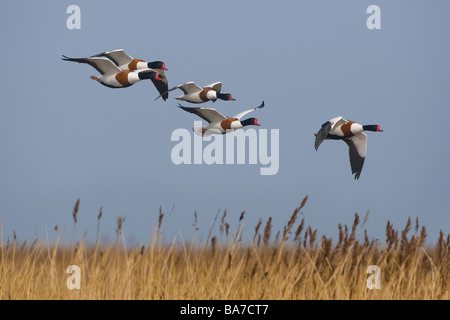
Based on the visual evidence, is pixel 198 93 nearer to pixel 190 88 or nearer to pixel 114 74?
pixel 190 88

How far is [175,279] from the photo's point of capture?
5.05 m

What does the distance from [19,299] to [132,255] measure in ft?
3.36

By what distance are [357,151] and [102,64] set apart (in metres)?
4.54

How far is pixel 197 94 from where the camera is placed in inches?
375

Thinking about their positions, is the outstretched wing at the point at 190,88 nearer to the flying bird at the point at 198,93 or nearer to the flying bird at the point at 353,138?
the flying bird at the point at 198,93

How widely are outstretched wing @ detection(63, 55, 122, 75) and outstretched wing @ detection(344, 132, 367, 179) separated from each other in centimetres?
425

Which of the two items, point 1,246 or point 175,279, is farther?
point 1,246

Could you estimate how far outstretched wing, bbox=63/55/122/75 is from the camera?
8438 millimetres

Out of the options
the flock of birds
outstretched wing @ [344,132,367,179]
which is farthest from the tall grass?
outstretched wing @ [344,132,367,179]

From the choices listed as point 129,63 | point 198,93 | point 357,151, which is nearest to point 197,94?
point 198,93

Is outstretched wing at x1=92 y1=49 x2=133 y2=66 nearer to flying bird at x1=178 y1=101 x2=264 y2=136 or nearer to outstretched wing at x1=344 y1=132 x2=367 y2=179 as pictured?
flying bird at x1=178 y1=101 x2=264 y2=136
